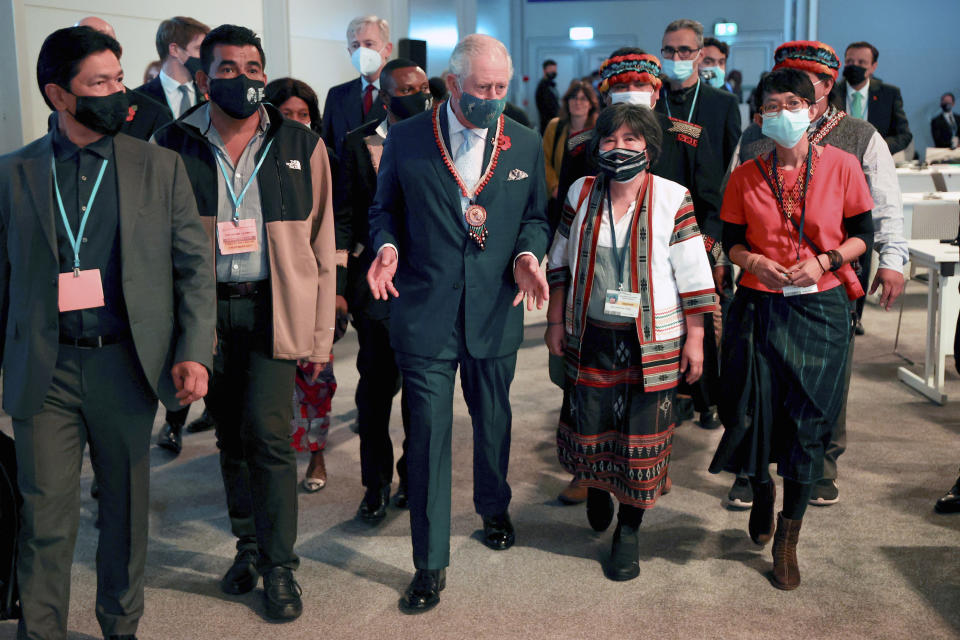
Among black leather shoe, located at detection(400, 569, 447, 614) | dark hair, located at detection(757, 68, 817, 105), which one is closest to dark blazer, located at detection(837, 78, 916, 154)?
dark hair, located at detection(757, 68, 817, 105)

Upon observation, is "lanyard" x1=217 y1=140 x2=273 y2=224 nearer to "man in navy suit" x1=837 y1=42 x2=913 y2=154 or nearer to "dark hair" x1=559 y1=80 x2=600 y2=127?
"dark hair" x1=559 y1=80 x2=600 y2=127

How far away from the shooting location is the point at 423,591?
9.55 feet

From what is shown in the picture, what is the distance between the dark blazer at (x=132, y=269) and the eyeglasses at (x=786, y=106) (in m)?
1.70

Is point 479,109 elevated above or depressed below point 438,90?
below

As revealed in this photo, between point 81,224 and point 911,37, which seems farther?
point 911,37

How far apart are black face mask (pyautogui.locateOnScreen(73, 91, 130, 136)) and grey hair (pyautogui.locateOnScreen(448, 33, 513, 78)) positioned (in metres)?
0.93

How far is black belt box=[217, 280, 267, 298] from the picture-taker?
2.74 m

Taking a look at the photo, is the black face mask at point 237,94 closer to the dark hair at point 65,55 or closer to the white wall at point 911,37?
the dark hair at point 65,55

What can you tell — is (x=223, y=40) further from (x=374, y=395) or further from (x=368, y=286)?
(x=374, y=395)

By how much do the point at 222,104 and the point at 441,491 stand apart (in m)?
1.30

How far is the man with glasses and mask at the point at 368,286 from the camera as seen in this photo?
11.2ft

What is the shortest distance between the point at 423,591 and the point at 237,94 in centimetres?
155

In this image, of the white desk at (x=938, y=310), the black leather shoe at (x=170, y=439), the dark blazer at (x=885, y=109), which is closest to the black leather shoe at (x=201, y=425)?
the black leather shoe at (x=170, y=439)

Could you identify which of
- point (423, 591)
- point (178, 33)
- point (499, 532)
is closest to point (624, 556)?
point (499, 532)
